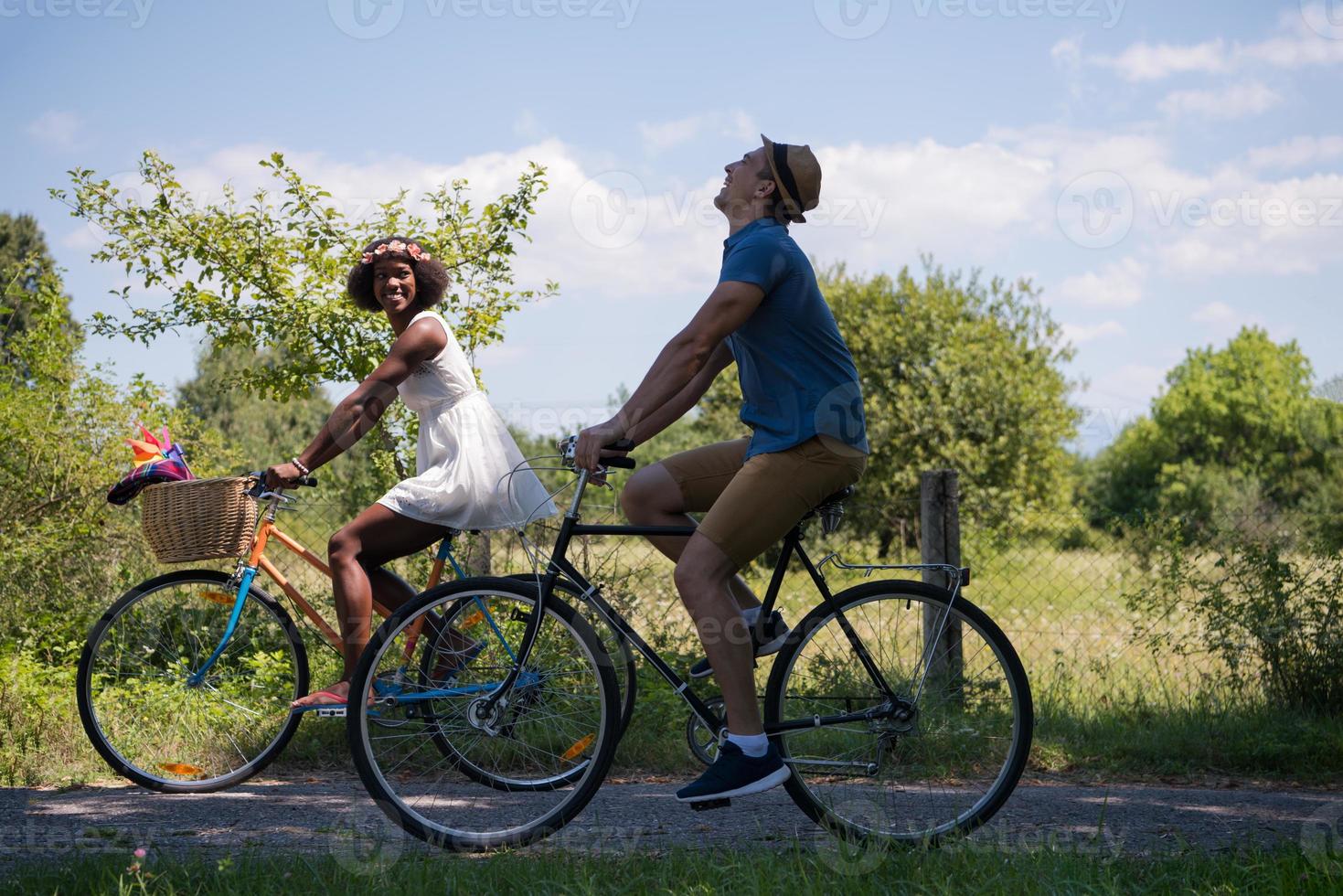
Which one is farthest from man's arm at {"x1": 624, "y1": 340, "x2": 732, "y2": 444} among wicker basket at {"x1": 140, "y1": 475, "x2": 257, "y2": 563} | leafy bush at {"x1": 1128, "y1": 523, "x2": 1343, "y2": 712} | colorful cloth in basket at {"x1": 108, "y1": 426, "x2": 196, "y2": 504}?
leafy bush at {"x1": 1128, "y1": 523, "x2": 1343, "y2": 712}

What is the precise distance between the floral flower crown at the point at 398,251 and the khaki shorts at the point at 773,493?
1.84 m

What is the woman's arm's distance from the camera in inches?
177

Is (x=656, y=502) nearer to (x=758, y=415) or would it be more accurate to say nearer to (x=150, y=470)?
(x=758, y=415)

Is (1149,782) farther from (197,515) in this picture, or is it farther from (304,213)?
(304,213)

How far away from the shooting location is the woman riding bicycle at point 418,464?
179 inches

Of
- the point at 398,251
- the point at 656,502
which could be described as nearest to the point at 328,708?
the point at 656,502

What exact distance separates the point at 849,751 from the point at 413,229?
14.8 ft

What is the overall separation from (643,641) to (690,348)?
1.04m

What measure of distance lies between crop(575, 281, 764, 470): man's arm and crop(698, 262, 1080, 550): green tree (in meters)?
17.7

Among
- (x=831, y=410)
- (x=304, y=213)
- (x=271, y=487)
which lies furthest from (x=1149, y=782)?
(x=304, y=213)

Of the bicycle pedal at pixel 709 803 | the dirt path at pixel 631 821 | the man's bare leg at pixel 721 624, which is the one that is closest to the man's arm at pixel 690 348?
the man's bare leg at pixel 721 624

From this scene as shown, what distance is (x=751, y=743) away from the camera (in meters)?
3.77

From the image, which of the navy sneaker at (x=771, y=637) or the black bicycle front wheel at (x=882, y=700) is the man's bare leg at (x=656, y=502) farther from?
the black bicycle front wheel at (x=882, y=700)

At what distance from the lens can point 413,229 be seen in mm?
7152
